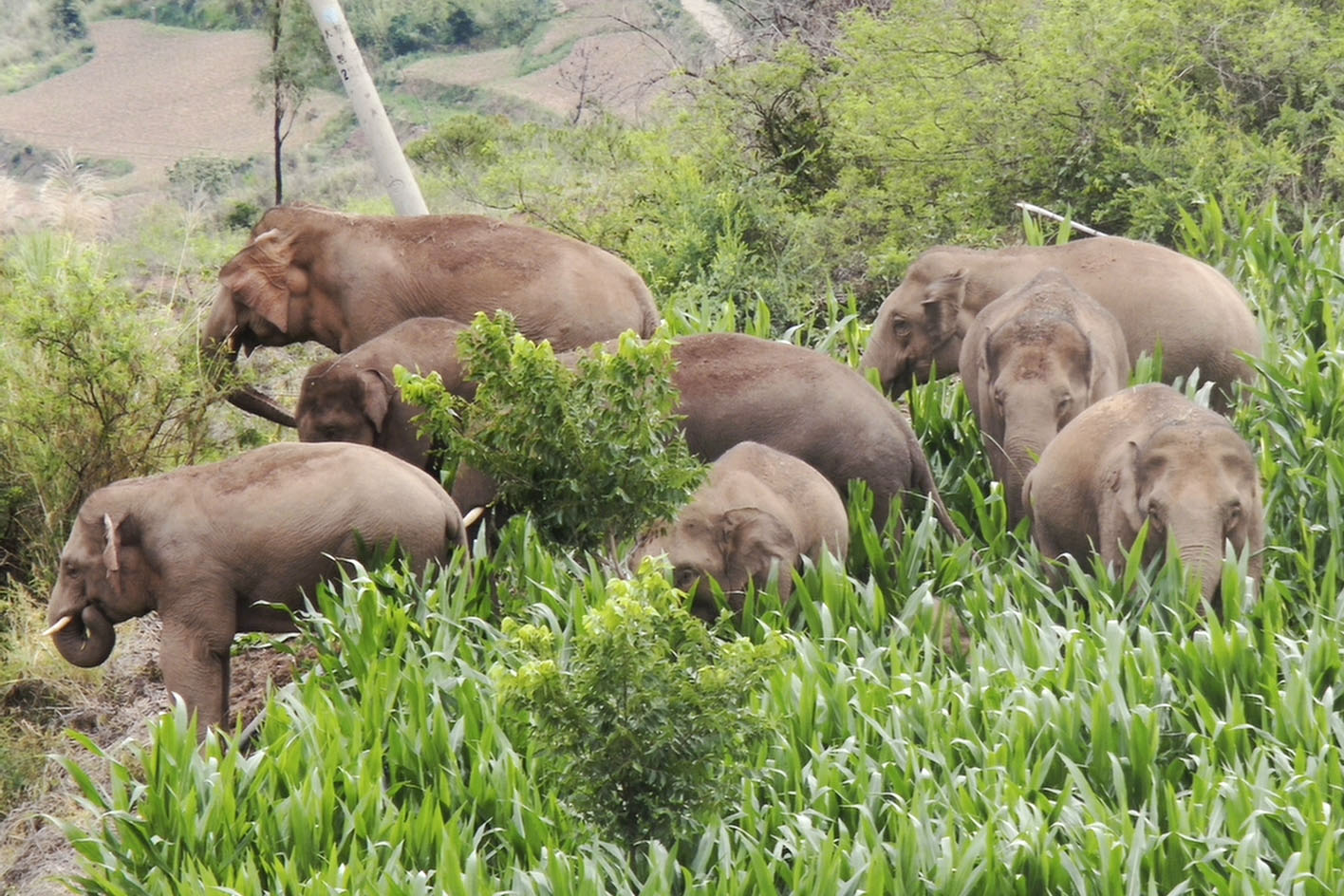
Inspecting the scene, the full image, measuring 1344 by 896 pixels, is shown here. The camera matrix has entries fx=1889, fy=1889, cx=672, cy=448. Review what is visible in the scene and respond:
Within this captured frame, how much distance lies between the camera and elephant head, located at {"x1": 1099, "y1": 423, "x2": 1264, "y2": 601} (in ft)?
23.4

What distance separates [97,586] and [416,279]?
2679mm

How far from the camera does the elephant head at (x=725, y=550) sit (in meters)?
7.34

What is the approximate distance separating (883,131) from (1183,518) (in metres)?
7.27

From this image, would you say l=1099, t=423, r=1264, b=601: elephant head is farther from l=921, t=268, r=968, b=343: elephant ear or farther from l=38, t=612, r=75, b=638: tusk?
l=38, t=612, r=75, b=638: tusk

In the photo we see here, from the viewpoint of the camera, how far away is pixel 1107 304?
367 inches

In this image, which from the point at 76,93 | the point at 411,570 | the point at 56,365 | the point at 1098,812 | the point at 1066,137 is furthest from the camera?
the point at 76,93

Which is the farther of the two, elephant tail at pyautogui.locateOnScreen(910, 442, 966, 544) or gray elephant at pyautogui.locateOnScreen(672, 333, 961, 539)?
elephant tail at pyautogui.locateOnScreen(910, 442, 966, 544)

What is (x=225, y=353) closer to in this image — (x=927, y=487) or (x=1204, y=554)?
(x=927, y=487)

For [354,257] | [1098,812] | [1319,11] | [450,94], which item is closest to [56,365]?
[354,257]

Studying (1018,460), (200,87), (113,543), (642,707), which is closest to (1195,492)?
(1018,460)

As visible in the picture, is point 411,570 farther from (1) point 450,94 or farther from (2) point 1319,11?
(1) point 450,94

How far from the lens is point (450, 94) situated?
2712cm

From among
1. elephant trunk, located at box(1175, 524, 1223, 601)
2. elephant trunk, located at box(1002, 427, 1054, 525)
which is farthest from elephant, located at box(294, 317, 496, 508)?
elephant trunk, located at box(1175, 524, 1223, 601)

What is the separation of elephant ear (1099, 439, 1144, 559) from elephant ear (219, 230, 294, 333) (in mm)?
4365
